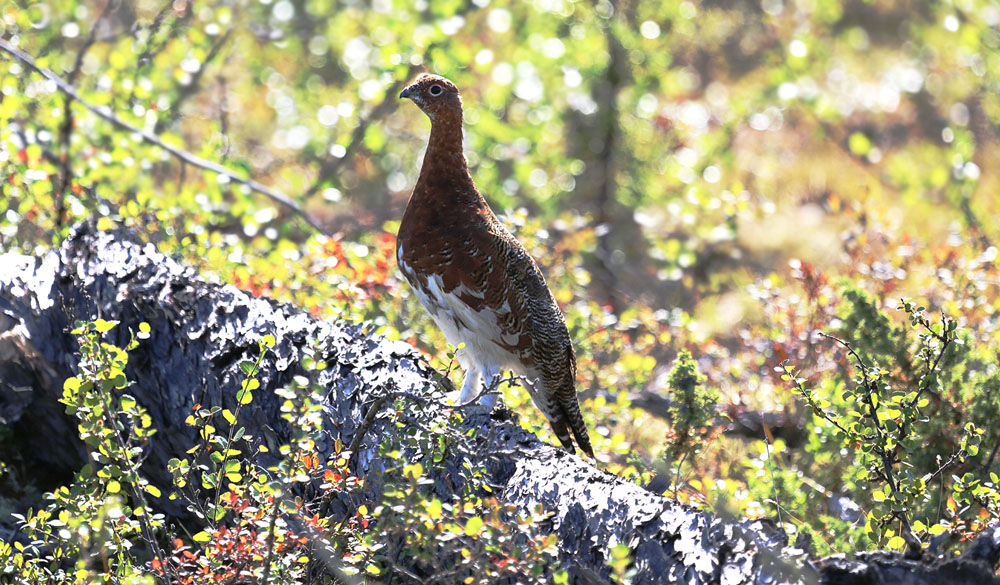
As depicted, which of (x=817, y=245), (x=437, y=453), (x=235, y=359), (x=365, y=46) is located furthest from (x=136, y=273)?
(x=817, y=245)

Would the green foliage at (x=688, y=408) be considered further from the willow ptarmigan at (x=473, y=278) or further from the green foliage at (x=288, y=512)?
the green foliage at (x=288, y=512)

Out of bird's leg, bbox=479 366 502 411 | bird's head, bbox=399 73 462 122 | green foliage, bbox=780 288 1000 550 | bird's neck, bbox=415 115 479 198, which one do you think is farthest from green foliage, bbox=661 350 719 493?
bird's head, bbox=399 73 462 122

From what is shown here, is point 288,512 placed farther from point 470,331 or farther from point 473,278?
point 470,331

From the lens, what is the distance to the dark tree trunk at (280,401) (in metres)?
2.42

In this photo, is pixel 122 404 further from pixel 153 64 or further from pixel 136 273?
pixel 153 64

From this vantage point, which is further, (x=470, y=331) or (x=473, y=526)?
(x=470, y=331)

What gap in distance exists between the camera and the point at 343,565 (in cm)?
254

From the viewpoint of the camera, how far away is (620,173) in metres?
9.67

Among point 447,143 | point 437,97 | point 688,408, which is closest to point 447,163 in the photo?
point 447,143

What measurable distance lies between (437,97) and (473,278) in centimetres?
79

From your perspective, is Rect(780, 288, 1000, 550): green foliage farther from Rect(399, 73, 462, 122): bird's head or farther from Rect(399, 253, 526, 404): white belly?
Rect(399, 73, 462, 122): bird's head

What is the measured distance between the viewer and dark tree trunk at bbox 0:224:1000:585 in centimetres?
242

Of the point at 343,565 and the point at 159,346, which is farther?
the point at 159,346

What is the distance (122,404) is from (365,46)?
5.76m
